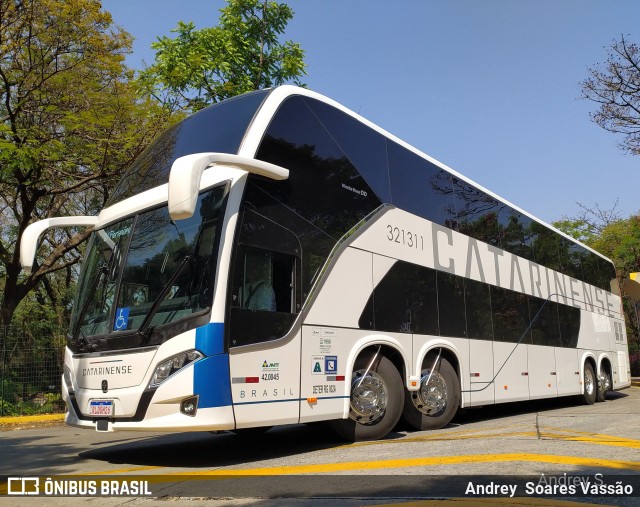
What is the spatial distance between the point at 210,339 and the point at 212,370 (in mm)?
303

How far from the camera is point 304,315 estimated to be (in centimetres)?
681

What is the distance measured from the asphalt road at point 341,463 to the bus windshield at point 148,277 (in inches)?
58.7

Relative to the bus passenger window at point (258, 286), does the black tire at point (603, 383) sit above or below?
below

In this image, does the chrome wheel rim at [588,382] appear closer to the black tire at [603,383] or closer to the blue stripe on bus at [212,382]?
the black tire at [603,383]

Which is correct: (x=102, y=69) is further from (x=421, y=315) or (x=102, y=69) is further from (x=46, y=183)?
(x=421, y=315)

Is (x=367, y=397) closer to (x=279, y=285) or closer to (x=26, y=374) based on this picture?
(x=279, y=285)

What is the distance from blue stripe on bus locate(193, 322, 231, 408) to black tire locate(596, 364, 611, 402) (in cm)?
1257

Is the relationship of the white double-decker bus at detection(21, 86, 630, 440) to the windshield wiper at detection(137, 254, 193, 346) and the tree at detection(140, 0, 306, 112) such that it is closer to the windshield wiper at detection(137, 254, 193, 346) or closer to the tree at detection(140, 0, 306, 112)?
the windshield wiper at detection(137, 254, 193, 346)

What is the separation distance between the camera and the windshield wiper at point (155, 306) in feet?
20.0

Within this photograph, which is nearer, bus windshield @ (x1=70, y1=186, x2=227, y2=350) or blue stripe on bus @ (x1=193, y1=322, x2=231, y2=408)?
blue stripe on bus @ (x1=193, y1=322, x2=231, y2=408)

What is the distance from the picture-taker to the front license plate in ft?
20.3

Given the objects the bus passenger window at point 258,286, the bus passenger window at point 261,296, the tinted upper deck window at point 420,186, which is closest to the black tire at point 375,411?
the bus passenger window at point 261,296

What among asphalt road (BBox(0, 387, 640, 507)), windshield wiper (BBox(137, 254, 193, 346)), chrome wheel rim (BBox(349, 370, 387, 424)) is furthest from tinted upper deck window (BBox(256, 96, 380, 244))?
asphalt road (BBox(0, 387, 640, 507))

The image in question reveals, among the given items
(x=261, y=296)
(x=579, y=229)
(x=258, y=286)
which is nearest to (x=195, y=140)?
(x=258, y=286)
